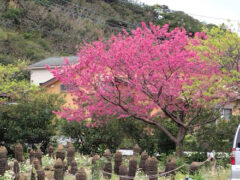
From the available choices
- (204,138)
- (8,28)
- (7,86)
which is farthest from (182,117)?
(8,28)

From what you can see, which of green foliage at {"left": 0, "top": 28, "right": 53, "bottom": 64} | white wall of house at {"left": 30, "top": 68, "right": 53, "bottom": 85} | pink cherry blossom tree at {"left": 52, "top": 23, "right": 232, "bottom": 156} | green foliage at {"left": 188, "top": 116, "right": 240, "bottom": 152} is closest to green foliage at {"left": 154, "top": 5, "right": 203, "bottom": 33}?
green foliage at {"left": 0, "top": 28, "right": 53, "bottom": 64}

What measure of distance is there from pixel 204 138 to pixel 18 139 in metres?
7.78

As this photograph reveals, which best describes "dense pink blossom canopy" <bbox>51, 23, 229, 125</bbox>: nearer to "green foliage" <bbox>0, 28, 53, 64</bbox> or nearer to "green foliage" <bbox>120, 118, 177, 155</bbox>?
"green foliage" <bbox>120, 118, 177, 155</bbox>

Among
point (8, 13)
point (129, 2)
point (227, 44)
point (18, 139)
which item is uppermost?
point (129, 2)

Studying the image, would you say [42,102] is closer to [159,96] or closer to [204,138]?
[159,96]

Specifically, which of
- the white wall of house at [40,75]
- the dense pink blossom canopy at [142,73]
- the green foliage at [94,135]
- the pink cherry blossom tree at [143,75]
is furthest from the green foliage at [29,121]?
the white wall of house at [40,75]

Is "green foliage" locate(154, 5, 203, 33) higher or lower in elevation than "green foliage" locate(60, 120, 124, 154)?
higher

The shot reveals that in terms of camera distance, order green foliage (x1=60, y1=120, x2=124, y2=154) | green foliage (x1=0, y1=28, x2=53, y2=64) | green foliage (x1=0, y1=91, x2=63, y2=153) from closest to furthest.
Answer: green foliage (x1=60, y1=120, x2=124, y2=154) → green foliage (x1=0, y1=91, x2=63, y2=153) → green foliage (x1=0, y1=28, x2=53, y2=64)

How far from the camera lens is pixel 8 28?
4878cm

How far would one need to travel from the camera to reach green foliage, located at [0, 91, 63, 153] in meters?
15.7

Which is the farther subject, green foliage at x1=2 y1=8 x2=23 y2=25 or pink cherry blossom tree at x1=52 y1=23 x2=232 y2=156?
green foliage at x1=2 y1=8 x2=23 y2=25

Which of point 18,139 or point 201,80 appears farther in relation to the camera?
point 18,139

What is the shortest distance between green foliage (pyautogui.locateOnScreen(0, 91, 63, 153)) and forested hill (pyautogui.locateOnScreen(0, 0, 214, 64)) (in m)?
25.0

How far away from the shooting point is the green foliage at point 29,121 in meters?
15.7
